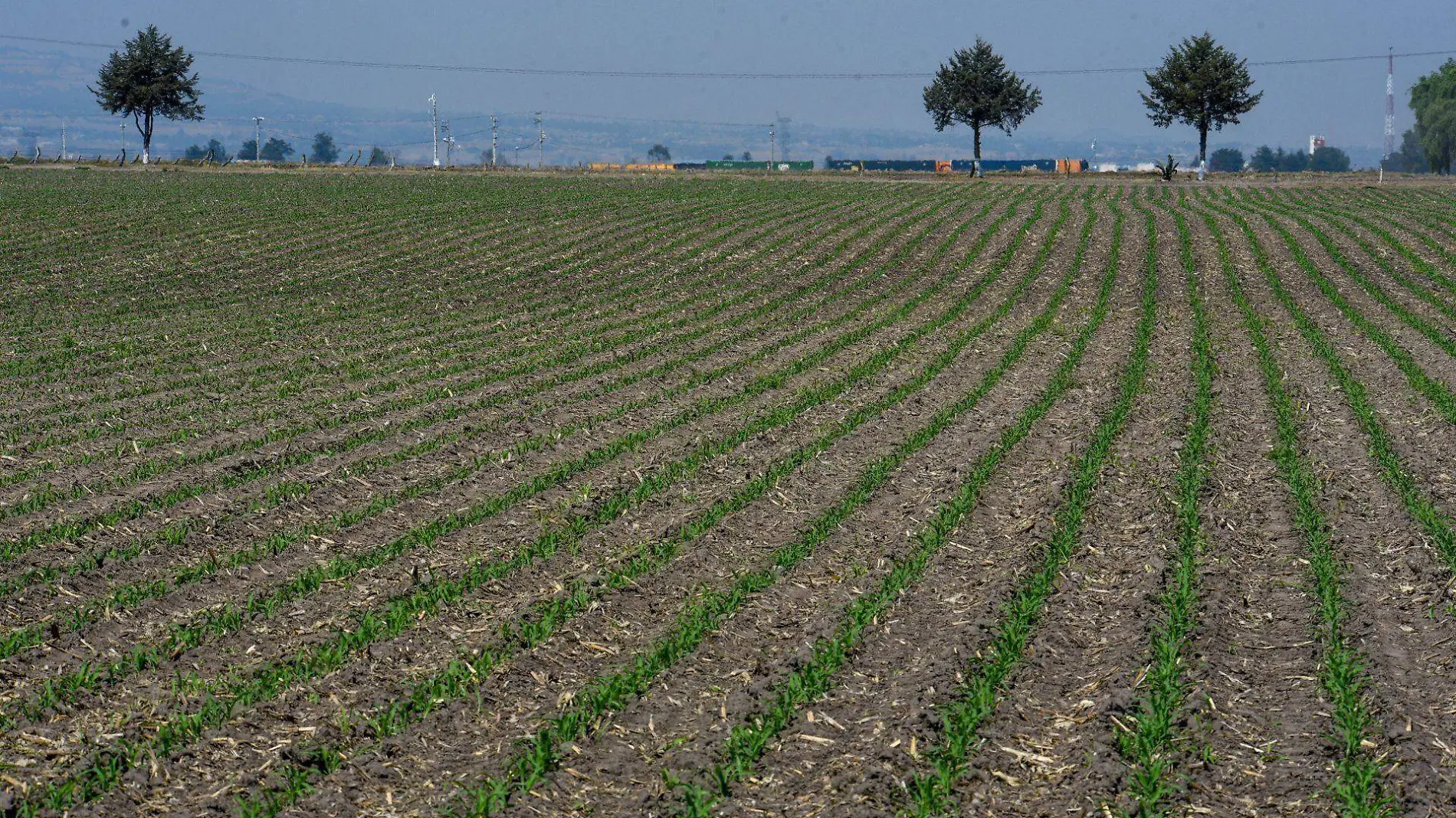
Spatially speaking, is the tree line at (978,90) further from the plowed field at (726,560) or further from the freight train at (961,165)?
the plowed field at (726,560)

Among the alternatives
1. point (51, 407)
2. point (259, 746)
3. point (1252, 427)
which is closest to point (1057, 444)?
point (1252, 427)

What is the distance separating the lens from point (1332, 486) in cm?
1192

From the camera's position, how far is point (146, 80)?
294ft

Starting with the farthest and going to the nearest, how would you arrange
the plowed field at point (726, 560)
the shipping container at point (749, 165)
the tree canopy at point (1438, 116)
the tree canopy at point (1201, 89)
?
the tree canopy at point (1438, 116) → the shipping container at point (749, 165) → the tree canopy at point (1201, 89) → the plowed field at point (726, 560)

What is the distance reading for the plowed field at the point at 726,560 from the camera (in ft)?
22.1

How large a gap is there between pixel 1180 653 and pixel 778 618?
2.58 metres

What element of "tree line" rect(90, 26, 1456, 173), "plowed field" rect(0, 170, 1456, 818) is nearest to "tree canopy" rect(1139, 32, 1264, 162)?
"tree line" rect(90, 26, 1456, 173)

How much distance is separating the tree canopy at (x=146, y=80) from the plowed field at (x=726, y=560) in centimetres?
7292

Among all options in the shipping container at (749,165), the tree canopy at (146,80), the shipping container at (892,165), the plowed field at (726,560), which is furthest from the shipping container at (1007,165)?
the plowed field at (726,560)

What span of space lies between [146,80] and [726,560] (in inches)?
3638

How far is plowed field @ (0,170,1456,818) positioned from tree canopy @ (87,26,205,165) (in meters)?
72.9

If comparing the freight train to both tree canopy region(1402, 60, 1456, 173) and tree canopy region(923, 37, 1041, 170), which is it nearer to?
tree canopy region(923, 37, 1041, 170)

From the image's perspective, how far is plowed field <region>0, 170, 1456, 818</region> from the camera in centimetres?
672

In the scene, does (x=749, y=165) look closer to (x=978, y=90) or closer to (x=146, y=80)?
(x=978, y=90)
